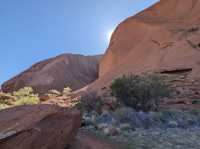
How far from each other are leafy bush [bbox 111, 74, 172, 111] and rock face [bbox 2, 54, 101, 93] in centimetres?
2103

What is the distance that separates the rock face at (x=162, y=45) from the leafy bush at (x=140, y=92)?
3746 mm

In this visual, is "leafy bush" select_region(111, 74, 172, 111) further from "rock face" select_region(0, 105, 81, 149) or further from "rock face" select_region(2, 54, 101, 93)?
"rock face" select_region(2, 54, 101, 93)

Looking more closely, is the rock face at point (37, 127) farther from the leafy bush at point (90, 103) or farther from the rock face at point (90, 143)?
the leafy bush at point (90, 103)

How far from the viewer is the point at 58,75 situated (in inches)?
1217

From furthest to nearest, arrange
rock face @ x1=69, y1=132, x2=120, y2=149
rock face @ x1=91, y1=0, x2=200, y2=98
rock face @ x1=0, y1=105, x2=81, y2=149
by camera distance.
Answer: rock face @ x1=91, y1=0, x2=200, y2=98 < rock face @ x1=69, y1=132, x2=120, y2=149 < rock face @ x1=0, y1=105, x2=81, y2=149

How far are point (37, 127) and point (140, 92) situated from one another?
16.8 feet

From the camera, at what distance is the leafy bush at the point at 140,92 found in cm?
767

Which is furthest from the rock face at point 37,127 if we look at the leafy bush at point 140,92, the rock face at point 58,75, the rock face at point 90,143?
the rock face at point 58,75

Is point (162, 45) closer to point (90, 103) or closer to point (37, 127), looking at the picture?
point (90, 103)

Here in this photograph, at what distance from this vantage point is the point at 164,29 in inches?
→ 762

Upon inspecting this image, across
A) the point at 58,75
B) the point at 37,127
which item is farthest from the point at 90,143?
the point at 58,75

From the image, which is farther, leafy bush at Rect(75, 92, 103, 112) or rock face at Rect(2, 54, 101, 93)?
rock face at Rect(2, 54, 101, 93)

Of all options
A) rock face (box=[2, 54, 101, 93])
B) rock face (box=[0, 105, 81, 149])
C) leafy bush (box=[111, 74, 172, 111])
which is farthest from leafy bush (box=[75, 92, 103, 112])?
rock face (box=[2, 54, 101, 93])

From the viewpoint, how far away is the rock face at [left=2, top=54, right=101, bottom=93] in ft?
97.1
